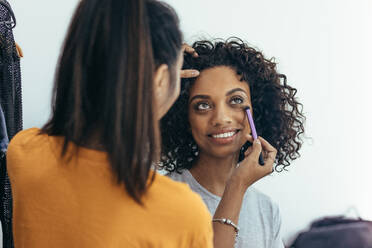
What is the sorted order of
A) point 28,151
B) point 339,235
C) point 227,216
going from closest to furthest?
point 28,151 < point 227,216 < point 339,235

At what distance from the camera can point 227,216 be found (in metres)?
0.83

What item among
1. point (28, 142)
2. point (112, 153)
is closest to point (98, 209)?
point (112, 153)

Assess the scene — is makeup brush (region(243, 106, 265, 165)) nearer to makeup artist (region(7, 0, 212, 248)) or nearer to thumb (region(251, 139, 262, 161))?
thumb (region(251, 139, 262, 161))

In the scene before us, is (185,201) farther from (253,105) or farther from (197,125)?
A: (253,105)

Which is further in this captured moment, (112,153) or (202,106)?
(202,106)

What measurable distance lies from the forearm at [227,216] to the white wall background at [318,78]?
75 cm

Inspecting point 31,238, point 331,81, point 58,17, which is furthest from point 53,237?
point 331,81

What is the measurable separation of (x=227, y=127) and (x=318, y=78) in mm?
807

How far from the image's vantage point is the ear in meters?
0.60

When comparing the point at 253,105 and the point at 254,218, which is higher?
the point at 253,105

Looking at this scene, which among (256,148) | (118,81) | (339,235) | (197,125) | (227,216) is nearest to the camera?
(118,81)

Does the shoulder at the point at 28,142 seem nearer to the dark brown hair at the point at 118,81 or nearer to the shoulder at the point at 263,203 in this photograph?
the dark brown hair at the point at 118,81

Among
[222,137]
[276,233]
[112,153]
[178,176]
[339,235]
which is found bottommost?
[339,235]

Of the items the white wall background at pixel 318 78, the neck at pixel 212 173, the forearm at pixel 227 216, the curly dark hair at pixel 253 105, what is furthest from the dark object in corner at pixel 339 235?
the forearm at pixel 227 216
